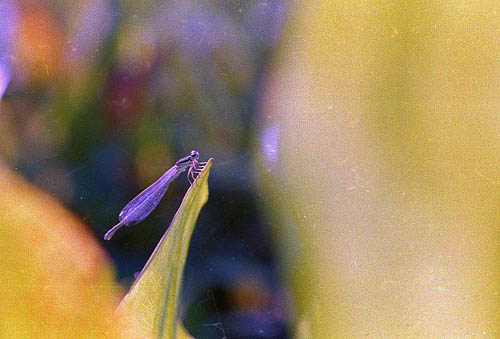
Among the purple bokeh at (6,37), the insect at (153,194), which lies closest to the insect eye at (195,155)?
the insect at (153,194)

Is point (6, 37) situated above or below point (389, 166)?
above

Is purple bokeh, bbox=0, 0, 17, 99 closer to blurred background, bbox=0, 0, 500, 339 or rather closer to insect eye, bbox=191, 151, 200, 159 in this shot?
blurred background, bbox=0, 0, 500, 339

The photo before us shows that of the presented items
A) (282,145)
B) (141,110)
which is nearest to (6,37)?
(141,110)

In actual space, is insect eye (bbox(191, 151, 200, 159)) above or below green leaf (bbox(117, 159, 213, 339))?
above

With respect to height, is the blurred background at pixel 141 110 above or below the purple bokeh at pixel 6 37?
below

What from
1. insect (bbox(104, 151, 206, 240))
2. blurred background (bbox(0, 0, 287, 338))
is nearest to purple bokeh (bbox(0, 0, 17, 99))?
blurred background (bbox(0, 0, 287, 338))

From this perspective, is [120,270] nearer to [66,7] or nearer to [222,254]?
[222,254]

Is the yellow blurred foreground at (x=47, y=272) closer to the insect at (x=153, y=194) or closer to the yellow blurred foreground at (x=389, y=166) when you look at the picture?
the insect at (x=153, y=194)

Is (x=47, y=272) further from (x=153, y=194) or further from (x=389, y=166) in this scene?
(x=389, y=166)
